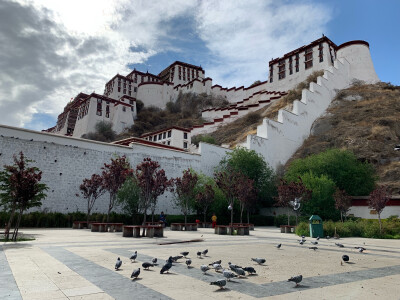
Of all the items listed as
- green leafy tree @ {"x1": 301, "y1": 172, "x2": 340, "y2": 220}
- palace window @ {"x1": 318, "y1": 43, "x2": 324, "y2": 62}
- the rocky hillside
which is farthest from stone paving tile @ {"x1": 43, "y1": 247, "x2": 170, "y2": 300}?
palace window @ {"x1": 318, "y1": 43, "x2": 324, "y2": 62}

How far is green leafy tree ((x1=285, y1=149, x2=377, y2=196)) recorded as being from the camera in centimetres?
2602

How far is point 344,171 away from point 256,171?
8.48 m

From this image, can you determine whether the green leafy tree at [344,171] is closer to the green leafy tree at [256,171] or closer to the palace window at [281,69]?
the green leafy tree at [256,171]

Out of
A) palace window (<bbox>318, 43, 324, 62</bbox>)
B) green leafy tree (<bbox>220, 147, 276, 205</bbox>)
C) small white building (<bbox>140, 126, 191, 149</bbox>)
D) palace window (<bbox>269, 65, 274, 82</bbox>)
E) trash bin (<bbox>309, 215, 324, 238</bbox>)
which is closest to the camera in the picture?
trash bin (<bbox>309, 215, 324, 238</bbox>)

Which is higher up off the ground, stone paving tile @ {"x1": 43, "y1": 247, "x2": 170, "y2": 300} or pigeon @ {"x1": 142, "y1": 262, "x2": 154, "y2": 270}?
pigeon @ {"x1": 142, "y1": 262, "x2": 154, "y2": 270}

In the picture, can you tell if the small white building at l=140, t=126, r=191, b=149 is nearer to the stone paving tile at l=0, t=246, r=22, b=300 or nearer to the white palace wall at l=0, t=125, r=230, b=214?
the white palace wall at l=0, t=125, r=230, b=214

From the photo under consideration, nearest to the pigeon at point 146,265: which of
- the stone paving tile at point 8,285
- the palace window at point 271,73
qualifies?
the stone paving tile at point 8,285

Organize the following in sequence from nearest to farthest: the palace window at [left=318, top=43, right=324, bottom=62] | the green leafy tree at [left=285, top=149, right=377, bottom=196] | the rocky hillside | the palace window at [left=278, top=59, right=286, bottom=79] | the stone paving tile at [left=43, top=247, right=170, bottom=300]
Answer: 1. the stone paving tile at [left=43, top=247, right=170, bottom=300]
2. the green leafy tree at [left=285, top=149, right=377, bottom=196]
3. the rocky hillside
4. the palace window at [left=318, top=43, right=324, bottom=62]
5. the palace window at [left=278, top=59, right=286, bottom=79]

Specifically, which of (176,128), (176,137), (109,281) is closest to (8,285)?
(109,281)

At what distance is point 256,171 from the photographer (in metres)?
30.6

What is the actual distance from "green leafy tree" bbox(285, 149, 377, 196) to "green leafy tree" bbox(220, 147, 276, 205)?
10.5 ft

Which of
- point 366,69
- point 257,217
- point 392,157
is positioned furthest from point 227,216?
point 366,69

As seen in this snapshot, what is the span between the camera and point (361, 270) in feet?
21.9

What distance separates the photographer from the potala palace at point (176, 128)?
22.7 m
